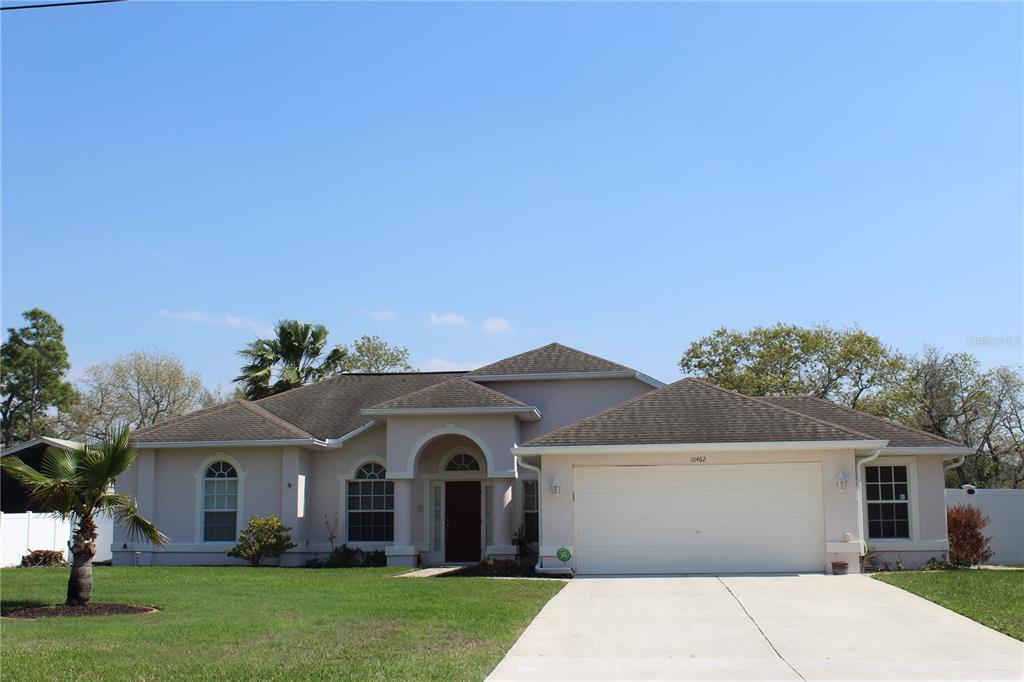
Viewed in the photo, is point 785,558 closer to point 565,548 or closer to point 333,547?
point 565,548

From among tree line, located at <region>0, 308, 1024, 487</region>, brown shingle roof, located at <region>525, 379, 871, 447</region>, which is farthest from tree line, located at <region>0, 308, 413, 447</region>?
brown shingle roof, located at <region>525, 379, 871, 447</region>

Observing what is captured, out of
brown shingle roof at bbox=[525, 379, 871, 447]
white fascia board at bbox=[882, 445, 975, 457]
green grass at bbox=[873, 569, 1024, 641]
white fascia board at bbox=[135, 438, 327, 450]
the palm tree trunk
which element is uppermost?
brown shingle roof at bbox=[525, 379, 871, 447]

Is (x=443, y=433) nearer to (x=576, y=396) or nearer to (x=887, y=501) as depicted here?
(x=576, y=396)

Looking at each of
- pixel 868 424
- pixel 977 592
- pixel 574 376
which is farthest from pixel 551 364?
pixel 977 592

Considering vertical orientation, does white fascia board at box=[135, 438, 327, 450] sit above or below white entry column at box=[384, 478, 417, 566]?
above

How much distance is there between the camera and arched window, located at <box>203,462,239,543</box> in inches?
984

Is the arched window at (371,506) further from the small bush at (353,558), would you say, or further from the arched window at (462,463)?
the arched window at (462,463)

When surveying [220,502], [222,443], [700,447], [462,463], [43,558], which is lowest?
[43,558]

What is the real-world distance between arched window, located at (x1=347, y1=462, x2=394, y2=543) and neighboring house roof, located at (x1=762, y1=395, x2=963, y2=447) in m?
10.00

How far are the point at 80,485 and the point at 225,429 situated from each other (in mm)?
10872

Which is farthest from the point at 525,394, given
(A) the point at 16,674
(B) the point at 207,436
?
(A) the point at 16,674

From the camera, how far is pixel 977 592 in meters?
15.9

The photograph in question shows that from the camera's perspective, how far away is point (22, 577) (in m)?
19.9

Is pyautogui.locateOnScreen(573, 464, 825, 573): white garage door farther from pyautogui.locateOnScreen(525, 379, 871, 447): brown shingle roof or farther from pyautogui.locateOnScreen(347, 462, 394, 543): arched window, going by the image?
pyautogui.locateOnScreen(347, 462, 394, 543): arched window
